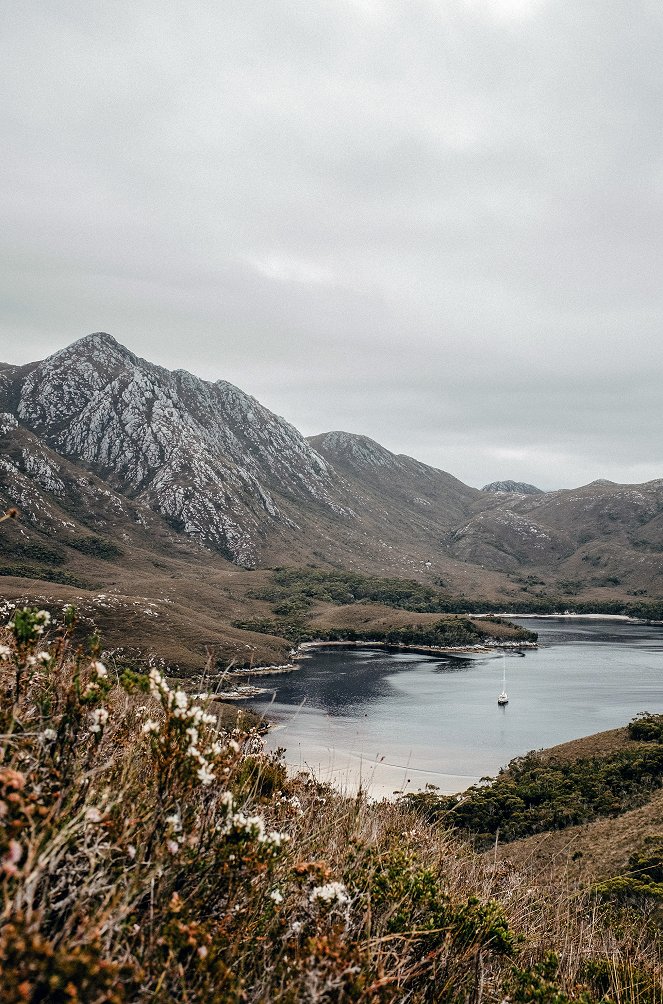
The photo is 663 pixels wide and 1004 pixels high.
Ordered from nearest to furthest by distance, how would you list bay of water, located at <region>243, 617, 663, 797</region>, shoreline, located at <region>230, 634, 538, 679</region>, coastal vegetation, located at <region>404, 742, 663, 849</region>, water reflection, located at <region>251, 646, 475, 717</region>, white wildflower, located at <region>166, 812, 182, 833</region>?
white wildflower, located at <region>166, 812, 182, 833</region>, coastal vegetation, located at <region>404, 742, 663, 849</region>, bay of water, located at <region>243, 617, 663, 797</region>, water reflection, located at <region>251, 646, 475, 717</region>, shoreline, located at <region>230, 634, 538, 679</region>

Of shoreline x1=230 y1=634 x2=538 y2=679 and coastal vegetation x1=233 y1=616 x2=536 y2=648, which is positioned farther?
coastal vegetation x1=233 y1=616 x2=536 y2=648

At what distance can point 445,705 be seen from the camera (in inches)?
3644

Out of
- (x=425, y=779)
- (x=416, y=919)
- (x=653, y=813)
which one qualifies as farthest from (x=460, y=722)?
(x=416, y=919)

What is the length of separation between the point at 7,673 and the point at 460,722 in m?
85.7

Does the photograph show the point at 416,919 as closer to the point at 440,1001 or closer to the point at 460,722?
the point at 440,1001

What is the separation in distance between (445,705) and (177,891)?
95.9m

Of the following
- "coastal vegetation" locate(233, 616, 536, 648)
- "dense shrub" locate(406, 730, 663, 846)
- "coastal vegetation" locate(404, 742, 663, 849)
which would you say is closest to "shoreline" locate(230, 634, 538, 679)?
"coastal vegetation" locate(233, 616, 536, 648)

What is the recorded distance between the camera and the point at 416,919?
4613 millimetres

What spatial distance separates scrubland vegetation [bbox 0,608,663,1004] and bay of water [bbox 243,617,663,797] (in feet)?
109

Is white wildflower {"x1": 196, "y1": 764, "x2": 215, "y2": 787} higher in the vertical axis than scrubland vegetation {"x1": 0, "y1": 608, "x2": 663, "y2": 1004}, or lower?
higher

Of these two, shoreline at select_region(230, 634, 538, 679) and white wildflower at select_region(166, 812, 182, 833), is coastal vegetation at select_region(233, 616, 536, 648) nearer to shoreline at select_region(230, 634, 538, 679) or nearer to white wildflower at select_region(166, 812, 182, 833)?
shoreline at select_region(230, 634, 538, 679)

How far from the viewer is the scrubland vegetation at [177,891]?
8.94 feet

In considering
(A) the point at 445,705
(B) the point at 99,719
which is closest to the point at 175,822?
(B) the point at 99,719

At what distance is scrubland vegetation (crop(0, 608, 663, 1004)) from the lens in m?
2.72
